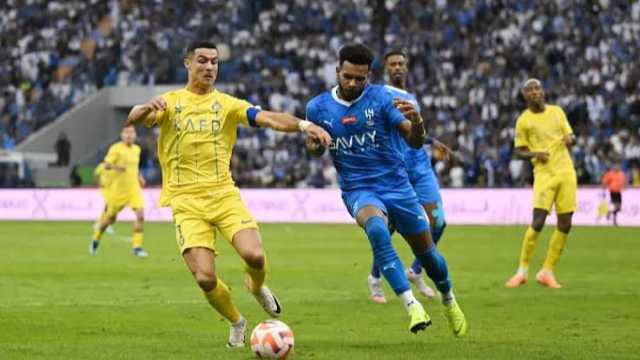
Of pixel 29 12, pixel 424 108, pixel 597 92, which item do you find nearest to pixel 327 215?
pixel 424 108

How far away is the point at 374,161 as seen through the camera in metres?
12.4

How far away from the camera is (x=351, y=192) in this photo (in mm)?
12523

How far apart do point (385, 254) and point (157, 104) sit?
239 centimetres

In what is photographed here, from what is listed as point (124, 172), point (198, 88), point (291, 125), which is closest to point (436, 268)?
point (291, 125)

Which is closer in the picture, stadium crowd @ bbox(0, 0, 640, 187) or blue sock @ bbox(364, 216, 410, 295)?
blue sock @ bbox(364, 216, 410, 295)

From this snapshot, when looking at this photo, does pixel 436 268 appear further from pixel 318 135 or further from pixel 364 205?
pixel 318 135

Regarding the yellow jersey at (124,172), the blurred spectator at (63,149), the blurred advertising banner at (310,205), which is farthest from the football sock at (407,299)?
the blurred spectator at (63,149)

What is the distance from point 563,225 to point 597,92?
2553 centimetres

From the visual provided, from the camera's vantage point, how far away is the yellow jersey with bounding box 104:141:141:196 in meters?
27.1

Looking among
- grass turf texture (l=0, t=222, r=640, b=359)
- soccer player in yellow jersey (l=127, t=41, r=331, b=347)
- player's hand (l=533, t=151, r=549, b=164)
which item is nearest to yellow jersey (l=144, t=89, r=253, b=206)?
soccer player in yellow jersey (l=127, t=41, r=331, b=347)

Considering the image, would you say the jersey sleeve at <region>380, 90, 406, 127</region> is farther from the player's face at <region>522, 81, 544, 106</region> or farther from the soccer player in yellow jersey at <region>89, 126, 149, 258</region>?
the soccer player in yellow jersey at <region>89, 126, 149, 258</region>

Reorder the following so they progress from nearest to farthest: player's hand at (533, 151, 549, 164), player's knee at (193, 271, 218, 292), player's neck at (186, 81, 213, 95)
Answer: player's knee at (193, 271, 218, 292), player's neck at (186, 81, 213, 95), player's hand at (533, 151, 549, 164)

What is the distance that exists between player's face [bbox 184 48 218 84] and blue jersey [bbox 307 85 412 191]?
1.03 m

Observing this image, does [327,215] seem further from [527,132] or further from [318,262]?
[527,132]
